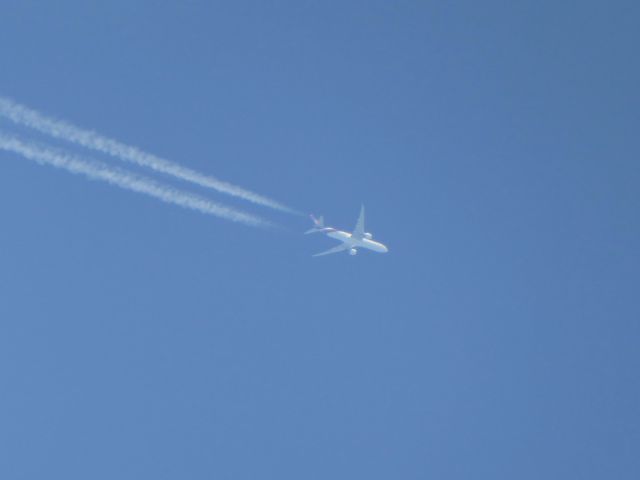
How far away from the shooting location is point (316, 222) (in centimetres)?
17050

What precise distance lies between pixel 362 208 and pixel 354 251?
3492mm

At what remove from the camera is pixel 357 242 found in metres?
172

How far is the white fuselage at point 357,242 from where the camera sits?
17138cm

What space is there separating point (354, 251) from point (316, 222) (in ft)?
11.3

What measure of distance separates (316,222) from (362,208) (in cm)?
283

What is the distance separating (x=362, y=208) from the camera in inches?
6698

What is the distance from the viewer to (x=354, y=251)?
566ft

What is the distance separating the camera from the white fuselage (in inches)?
6747
